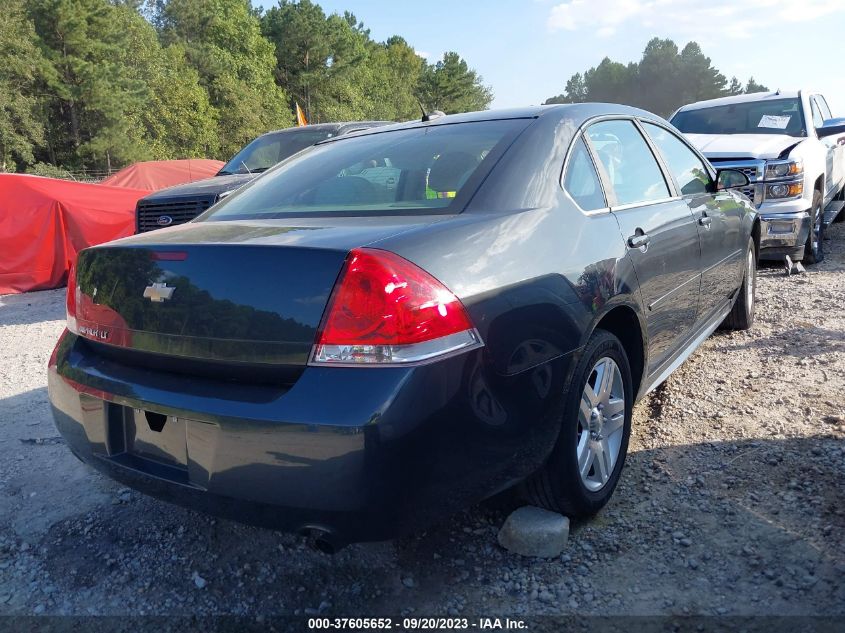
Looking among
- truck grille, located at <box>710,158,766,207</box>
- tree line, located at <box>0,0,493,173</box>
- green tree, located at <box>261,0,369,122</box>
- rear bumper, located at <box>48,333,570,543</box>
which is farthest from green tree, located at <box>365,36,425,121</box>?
rear bumper, located at <box>48,333,570,543</box>

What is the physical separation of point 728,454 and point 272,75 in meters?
57.4

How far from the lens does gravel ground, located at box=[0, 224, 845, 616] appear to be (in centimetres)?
219

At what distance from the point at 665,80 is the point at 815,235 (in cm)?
12478

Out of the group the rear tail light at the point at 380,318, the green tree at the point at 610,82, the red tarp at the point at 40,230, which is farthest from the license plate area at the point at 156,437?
the green tree at the point at 610,82

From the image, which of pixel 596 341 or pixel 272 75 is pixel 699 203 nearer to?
pixel 596 341

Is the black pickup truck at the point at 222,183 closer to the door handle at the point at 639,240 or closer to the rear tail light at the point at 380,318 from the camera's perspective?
the door handle at the point at 639,240

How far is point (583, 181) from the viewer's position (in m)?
2.67

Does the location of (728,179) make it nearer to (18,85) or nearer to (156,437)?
(156,437)

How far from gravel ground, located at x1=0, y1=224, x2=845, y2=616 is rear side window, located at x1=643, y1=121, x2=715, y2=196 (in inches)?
49.5

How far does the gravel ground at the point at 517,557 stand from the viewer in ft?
7.19

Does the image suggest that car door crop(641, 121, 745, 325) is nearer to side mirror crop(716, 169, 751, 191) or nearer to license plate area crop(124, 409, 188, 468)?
side mirror crop(716, 169, 751, 191)

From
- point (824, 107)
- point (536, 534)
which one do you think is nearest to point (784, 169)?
point (824, 107)

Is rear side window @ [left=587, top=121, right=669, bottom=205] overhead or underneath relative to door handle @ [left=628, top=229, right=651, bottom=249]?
overhead

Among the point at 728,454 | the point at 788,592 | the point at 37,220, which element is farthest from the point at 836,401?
the point at 37,220
